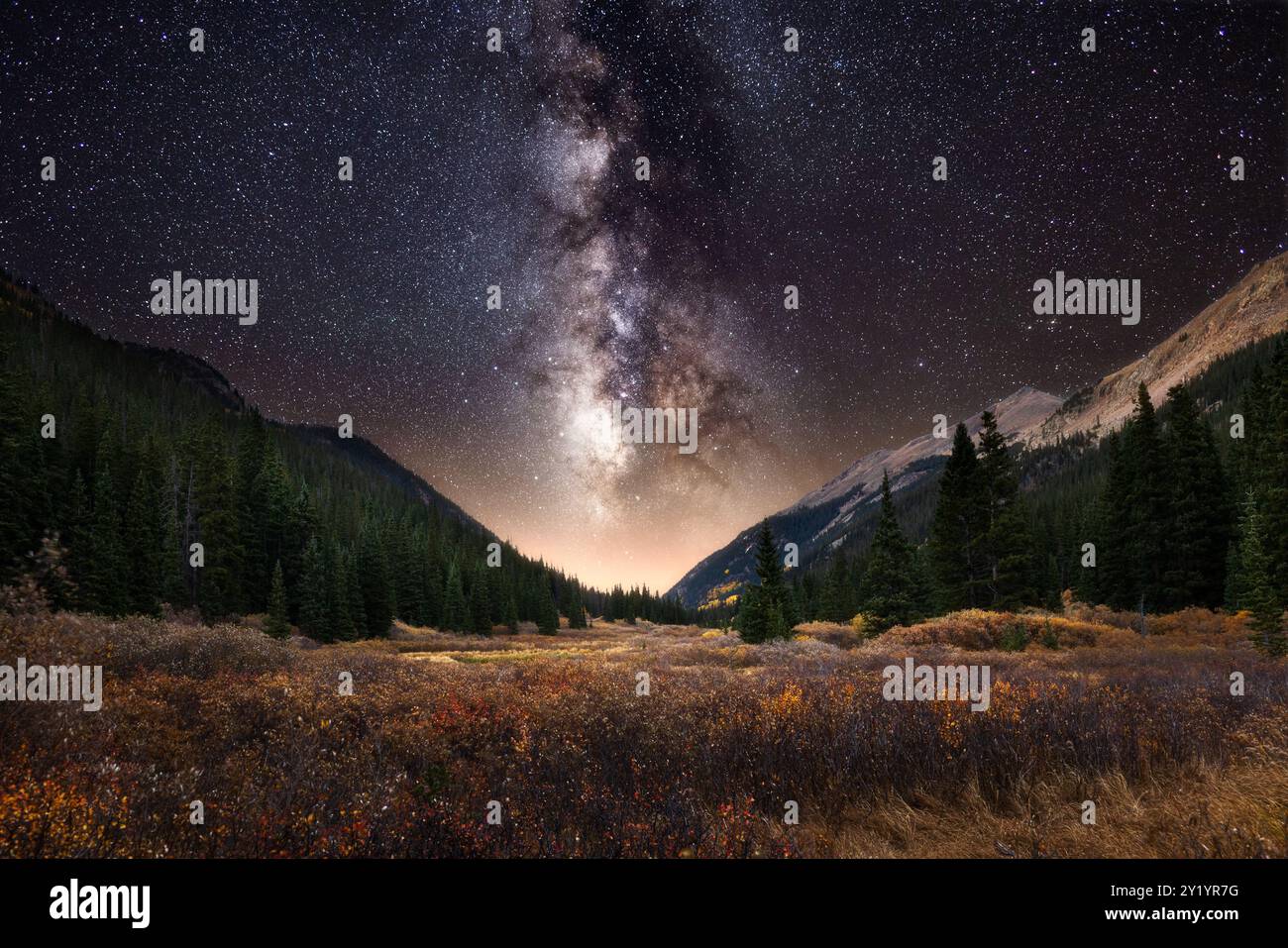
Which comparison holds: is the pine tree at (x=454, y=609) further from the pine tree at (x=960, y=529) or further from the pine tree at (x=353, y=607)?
the pine tree at (x=960, y=529)

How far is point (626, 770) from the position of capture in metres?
5.54

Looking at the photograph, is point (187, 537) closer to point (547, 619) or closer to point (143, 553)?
point (143, 553)

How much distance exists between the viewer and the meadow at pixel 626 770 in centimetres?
364

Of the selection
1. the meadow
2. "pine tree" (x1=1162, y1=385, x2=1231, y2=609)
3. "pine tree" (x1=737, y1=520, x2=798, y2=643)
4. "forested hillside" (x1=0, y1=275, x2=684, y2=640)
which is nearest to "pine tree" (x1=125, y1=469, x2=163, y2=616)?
"forested hillside" (x1=0, y1=275, x2=684, y2=640)

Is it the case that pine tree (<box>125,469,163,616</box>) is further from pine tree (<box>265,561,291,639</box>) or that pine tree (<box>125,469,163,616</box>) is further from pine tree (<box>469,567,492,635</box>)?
pine tree (<box>469,567,492,635</box>)

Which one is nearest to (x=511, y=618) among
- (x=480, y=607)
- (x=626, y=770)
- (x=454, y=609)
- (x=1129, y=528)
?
(x=480, y=607)

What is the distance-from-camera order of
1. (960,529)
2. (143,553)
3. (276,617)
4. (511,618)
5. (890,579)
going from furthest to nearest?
(511,618), (143,553), (276,617), (890,579), (960,529)

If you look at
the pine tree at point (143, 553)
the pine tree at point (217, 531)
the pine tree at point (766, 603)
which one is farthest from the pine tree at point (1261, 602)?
the pine tree at point (217, 531)

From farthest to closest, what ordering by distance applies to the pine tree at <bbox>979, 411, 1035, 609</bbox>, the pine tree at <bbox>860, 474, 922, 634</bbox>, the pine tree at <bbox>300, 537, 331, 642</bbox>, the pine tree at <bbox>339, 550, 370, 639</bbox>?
the pine tree at <bbox>339, 550, 370, 639</bbox> < the pine tree at <bbox>300, 537, 331, 642</bbox> < the pine tree at <bbox>860, 474, 922, 634</bbox> < the pine tree at <bbox>979, 411, 1035, 609</bbox>

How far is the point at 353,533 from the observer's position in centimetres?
7256

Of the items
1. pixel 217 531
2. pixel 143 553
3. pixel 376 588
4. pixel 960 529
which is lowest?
pixel 376 588

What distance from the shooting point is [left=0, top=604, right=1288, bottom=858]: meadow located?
364 cm
